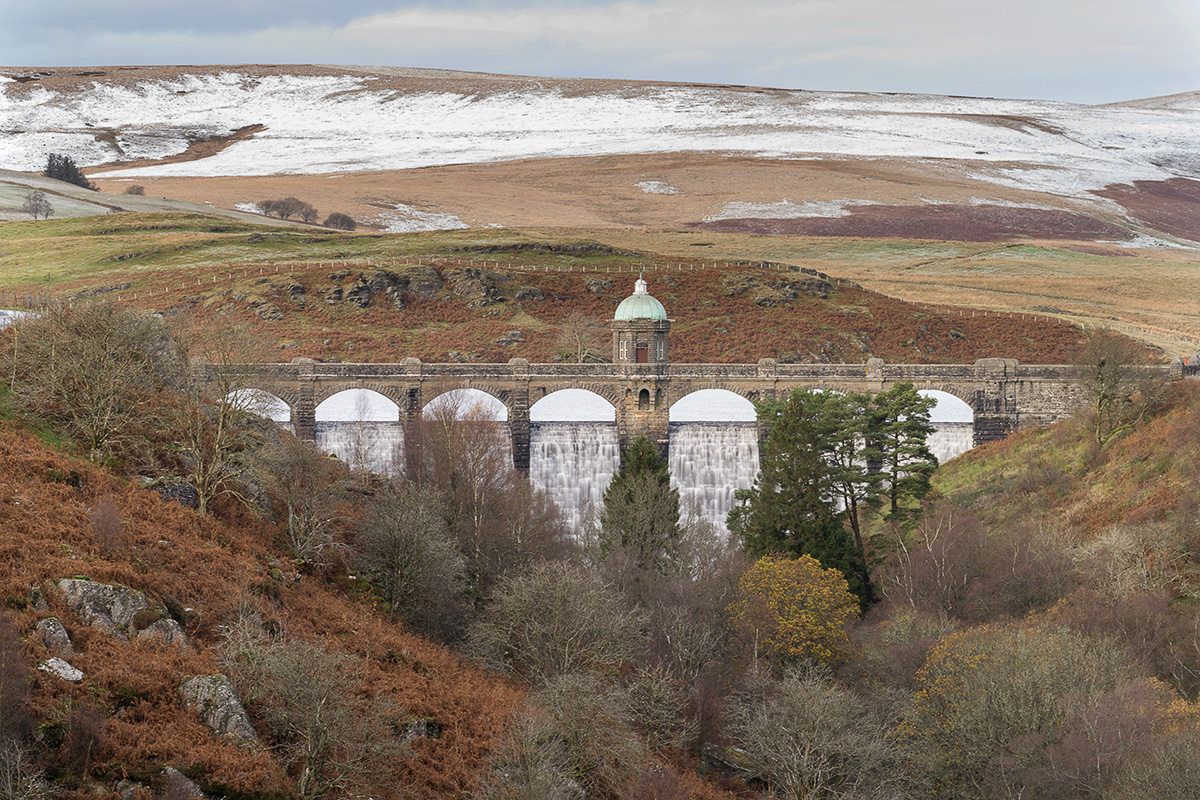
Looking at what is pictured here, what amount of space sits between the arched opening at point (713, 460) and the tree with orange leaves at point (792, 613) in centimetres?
2943

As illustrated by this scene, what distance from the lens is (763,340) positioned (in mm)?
110250

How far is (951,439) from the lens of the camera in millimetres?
82312

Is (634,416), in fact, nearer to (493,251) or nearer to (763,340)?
(763,340)

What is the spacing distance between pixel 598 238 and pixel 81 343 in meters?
129

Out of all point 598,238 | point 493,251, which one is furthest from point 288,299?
point 598,238

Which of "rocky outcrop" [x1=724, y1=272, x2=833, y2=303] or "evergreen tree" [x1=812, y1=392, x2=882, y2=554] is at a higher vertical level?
"rocky outcrop" [x1=724, y1=272, x2=833, y2=303]

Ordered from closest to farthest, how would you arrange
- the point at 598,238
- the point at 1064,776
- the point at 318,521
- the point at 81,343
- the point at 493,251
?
the point at 1064,776 → the point at 81,343 → the point at 318,521 → the point at 493,251 → the point at 598,238

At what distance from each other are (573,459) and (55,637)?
54.4 meters

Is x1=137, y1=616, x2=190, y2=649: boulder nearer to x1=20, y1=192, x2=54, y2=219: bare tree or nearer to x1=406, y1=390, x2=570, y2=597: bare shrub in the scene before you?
x1=406, y1=390, x2=570, y2=597: bare shrub

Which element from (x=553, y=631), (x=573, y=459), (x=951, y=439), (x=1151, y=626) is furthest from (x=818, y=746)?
(x=951, y=439)

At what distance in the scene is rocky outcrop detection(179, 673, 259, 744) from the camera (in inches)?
1082

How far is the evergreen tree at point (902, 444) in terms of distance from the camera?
63.9 m

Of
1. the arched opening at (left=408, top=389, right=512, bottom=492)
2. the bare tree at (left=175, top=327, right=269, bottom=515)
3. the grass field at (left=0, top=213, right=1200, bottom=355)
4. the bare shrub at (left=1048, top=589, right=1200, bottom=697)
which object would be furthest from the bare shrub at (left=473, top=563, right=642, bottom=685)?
the grass field at (left=0, top=213, right=1200, bottom=355)

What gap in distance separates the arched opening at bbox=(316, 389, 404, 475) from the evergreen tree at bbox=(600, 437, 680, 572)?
19.8 meters
